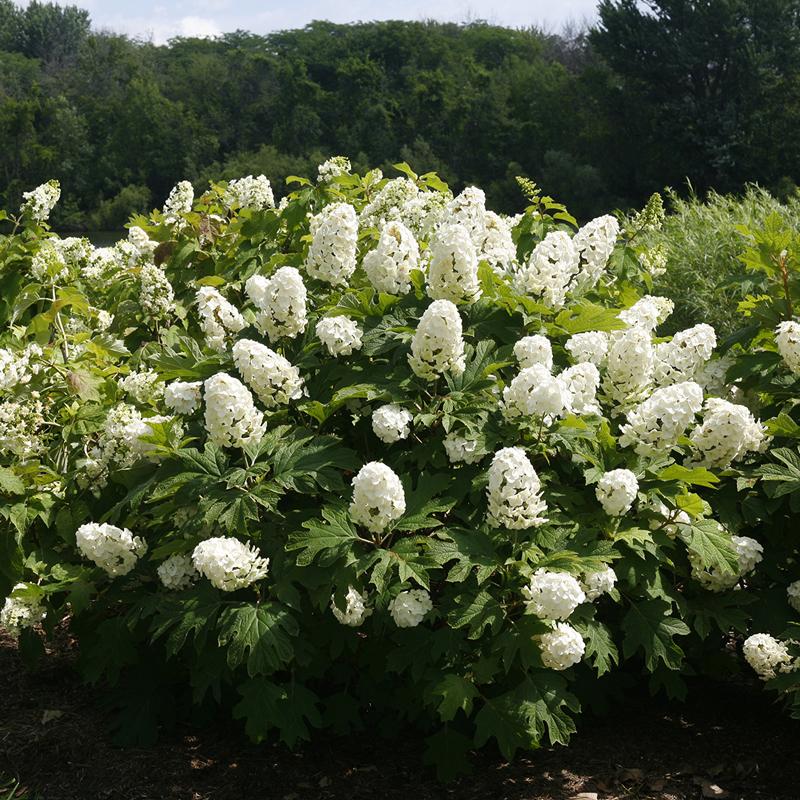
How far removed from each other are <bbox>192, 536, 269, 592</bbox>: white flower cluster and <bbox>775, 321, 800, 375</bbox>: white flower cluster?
2060mm

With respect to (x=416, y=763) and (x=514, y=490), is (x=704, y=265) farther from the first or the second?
(x=514, y=490)

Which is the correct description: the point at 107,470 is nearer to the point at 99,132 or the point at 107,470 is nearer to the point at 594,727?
the point at 594,727

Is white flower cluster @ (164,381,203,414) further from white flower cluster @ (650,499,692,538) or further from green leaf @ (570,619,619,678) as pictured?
white flower cluster @ (650,499,692,538)

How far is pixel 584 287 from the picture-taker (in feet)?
14.7

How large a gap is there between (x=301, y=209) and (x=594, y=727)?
281cm

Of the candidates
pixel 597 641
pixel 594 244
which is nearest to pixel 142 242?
pixel 594 244

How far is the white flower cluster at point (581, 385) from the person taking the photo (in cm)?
374

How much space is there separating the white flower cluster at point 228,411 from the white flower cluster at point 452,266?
840 millimetres

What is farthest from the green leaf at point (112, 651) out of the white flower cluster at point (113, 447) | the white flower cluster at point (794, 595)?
the white flower cluster at point (794, 595)

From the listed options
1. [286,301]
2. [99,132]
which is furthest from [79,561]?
[99,132]

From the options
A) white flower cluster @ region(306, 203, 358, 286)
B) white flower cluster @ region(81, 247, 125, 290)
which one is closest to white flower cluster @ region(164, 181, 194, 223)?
white flower cluster @ region(81, 247, 125, 290)

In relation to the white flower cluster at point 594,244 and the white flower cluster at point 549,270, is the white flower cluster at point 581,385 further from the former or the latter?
the white flower cluster at point 594,244

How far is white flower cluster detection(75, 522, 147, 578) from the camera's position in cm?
381

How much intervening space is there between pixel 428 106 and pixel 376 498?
67.1 metres
